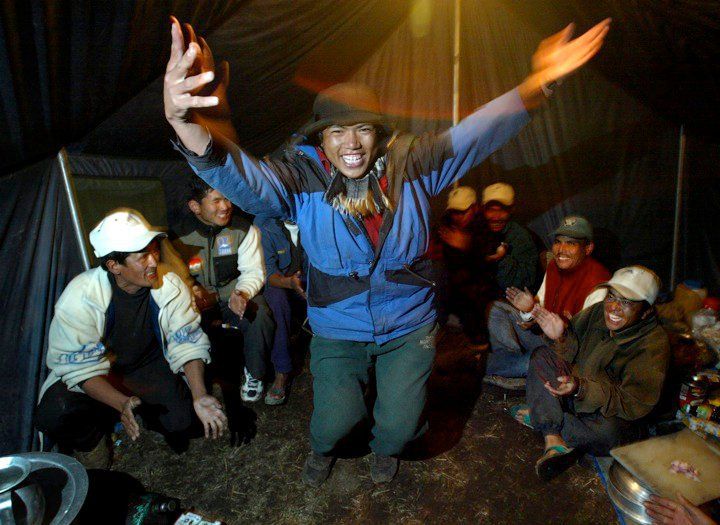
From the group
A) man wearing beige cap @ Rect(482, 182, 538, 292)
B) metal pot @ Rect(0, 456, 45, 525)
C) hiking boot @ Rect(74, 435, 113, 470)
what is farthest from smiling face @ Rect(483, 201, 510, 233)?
metal pot @ Rect(0, 456, 45, 525)

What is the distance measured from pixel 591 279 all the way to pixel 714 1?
2033mm

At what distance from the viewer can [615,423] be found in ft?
8.40

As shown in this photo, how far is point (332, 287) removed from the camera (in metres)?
2.26

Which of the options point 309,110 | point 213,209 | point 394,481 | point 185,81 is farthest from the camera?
point 309,110

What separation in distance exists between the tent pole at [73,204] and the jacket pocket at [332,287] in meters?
2.01

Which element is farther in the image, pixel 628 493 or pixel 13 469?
pixel 628 493

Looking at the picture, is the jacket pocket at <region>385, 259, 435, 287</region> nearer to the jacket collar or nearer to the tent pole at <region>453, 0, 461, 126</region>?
the jacket collar

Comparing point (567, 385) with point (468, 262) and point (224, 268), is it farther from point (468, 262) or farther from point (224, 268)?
point (224, 268)

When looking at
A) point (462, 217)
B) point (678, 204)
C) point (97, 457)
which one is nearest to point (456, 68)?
point (462, 217)

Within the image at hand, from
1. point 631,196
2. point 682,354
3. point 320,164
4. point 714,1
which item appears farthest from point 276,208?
point 631,196

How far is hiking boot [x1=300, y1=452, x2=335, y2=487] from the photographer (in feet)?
8.73

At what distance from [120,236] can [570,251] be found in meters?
3.48

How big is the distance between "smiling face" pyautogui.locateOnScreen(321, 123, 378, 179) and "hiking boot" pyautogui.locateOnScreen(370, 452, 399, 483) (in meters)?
1.85

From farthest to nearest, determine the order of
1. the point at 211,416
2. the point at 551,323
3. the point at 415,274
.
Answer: the point at 551,323, the point at 211,416, the point at 415,274
